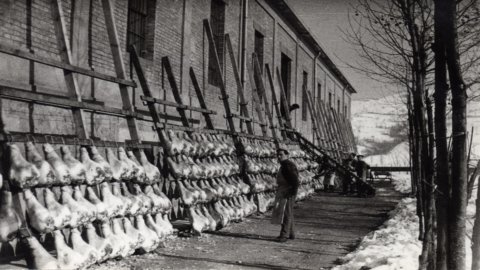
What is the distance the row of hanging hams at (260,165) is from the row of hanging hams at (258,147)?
13cm

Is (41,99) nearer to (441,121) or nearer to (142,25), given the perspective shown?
(441,121)

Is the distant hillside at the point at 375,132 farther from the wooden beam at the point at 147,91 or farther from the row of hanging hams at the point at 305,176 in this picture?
the wooden beam at the point at 147,91

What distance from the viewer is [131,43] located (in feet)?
31.1

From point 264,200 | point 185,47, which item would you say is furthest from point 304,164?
point 185,47

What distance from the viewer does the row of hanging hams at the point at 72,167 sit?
16.4ft

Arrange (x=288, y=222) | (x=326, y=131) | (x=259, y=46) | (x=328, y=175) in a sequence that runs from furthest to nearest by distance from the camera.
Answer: (x=326, y=131) → (x=328, y=175) → (x=259, y=46) → (x=288, y=222)

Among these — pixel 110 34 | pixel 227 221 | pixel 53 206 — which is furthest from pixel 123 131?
pixel 53 206

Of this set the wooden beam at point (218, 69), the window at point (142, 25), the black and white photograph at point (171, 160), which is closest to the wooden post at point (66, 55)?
the black and white photograph at point (171, 160)

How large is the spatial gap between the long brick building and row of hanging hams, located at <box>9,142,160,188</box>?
67 centimetres

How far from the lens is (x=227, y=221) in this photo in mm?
9086

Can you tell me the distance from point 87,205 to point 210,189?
131 inches

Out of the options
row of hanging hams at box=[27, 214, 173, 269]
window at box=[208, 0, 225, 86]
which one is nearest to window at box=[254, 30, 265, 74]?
window at box=[208, 0, 225, 86]

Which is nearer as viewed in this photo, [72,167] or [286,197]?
[72,167]

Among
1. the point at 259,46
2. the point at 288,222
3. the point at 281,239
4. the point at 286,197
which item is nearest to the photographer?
the point at 281,239
